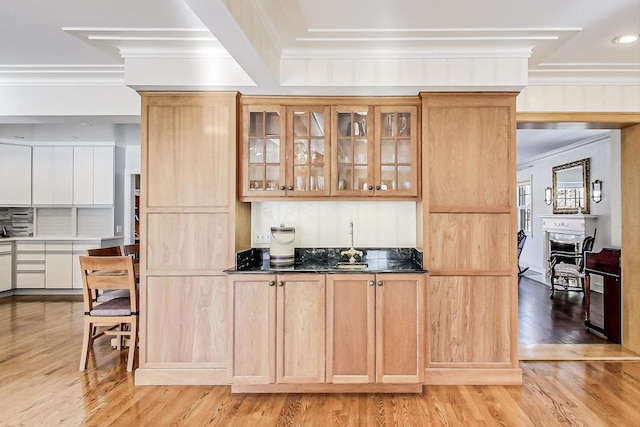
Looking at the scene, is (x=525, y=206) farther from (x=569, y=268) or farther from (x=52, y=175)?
(x=52, y=175)

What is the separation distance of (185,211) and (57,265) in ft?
15.0

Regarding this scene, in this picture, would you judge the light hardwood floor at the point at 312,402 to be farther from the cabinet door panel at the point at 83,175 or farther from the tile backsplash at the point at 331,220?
the cabinet door panel at the point at 83,175

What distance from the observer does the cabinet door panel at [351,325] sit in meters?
2.83

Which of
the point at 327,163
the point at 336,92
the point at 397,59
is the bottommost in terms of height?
the point at 327,163

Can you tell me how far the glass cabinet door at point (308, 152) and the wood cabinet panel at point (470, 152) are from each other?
0.81 metres

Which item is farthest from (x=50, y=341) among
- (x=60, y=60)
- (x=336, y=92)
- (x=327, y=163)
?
(x=336, y=92)

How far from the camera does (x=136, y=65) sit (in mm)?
2891

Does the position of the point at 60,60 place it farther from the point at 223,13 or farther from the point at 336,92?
the point at 336,92

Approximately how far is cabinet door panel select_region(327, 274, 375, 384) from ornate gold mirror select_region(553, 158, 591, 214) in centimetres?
574

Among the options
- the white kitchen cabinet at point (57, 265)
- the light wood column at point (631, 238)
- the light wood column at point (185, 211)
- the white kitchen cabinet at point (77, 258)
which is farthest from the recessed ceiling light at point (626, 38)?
the white kitchen cabinet at point (57, 265)

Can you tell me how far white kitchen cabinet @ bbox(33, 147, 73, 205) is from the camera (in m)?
6.43

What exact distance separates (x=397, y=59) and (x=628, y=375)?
319cm

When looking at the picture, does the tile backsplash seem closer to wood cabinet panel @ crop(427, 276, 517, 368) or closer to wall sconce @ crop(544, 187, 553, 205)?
wood cabinet panel @ crop(427, 276, 517, 368)

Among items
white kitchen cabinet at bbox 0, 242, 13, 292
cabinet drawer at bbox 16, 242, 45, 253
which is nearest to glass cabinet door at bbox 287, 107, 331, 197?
cabinet drawer at bbox 16, 242, 45, 253
